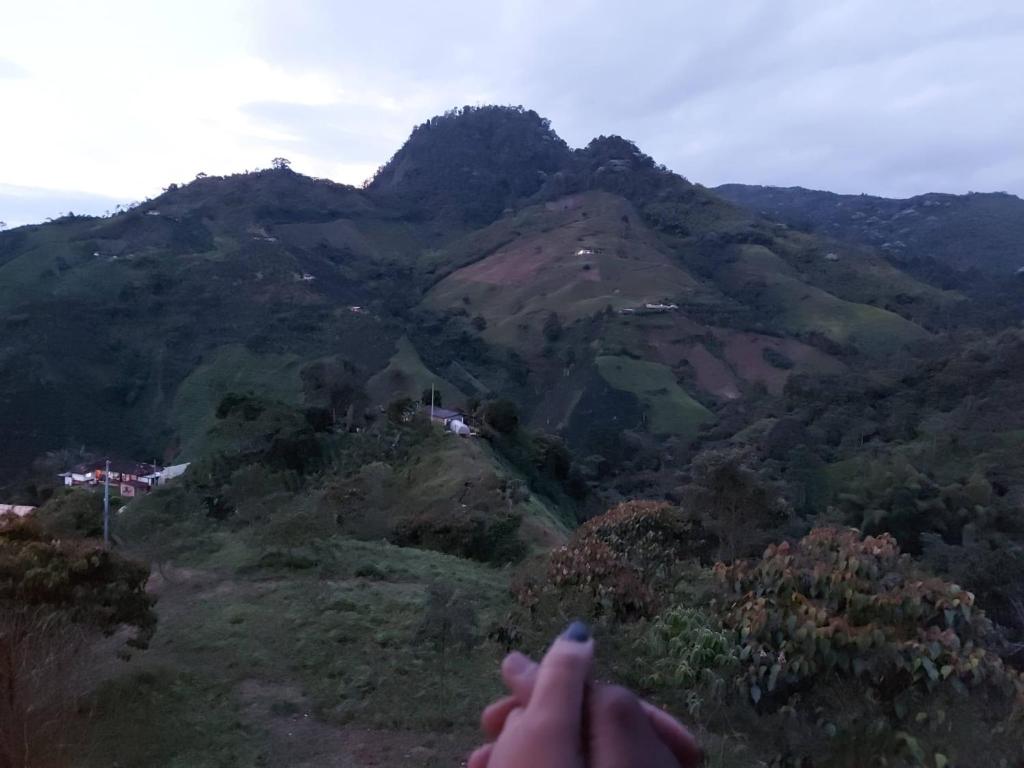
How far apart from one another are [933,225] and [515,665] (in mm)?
139130

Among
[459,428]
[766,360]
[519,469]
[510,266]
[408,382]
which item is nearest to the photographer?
[459,428]

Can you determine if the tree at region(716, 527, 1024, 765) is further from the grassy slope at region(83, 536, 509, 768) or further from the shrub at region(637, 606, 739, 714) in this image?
the grassy slope at region(83, 536, 509, 768)

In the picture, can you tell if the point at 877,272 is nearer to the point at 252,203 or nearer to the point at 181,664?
the point at 252,203

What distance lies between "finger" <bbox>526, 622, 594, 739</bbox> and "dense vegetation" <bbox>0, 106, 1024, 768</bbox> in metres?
2.77

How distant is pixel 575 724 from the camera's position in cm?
169

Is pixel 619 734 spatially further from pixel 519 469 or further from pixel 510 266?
pixel 510 266

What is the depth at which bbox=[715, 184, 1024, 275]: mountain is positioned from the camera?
109375 mm

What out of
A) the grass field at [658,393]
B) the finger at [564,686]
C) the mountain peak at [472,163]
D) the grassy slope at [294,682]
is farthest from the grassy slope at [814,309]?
the finger at [564,686]

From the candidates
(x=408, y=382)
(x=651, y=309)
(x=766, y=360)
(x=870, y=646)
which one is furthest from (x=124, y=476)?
(x=766, y=360)

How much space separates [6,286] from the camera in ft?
189

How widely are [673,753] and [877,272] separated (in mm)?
86453

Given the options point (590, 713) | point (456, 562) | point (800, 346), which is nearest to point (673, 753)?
point (590, 713)

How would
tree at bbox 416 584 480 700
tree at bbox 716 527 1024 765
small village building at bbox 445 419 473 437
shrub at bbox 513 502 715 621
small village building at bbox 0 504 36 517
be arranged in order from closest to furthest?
1. tree at bbox 716 527 1024 765
2. shrub at bbox 513 502 715 621
3. tree at bbox 416 584 480 700
4. small village building at bbox 0 504 36 517
5. small village building at bbox 445 419 473 437

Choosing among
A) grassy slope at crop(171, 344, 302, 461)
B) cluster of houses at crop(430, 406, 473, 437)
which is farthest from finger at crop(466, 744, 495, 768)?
grassy slope at crop(171, 344, 302, 461)
